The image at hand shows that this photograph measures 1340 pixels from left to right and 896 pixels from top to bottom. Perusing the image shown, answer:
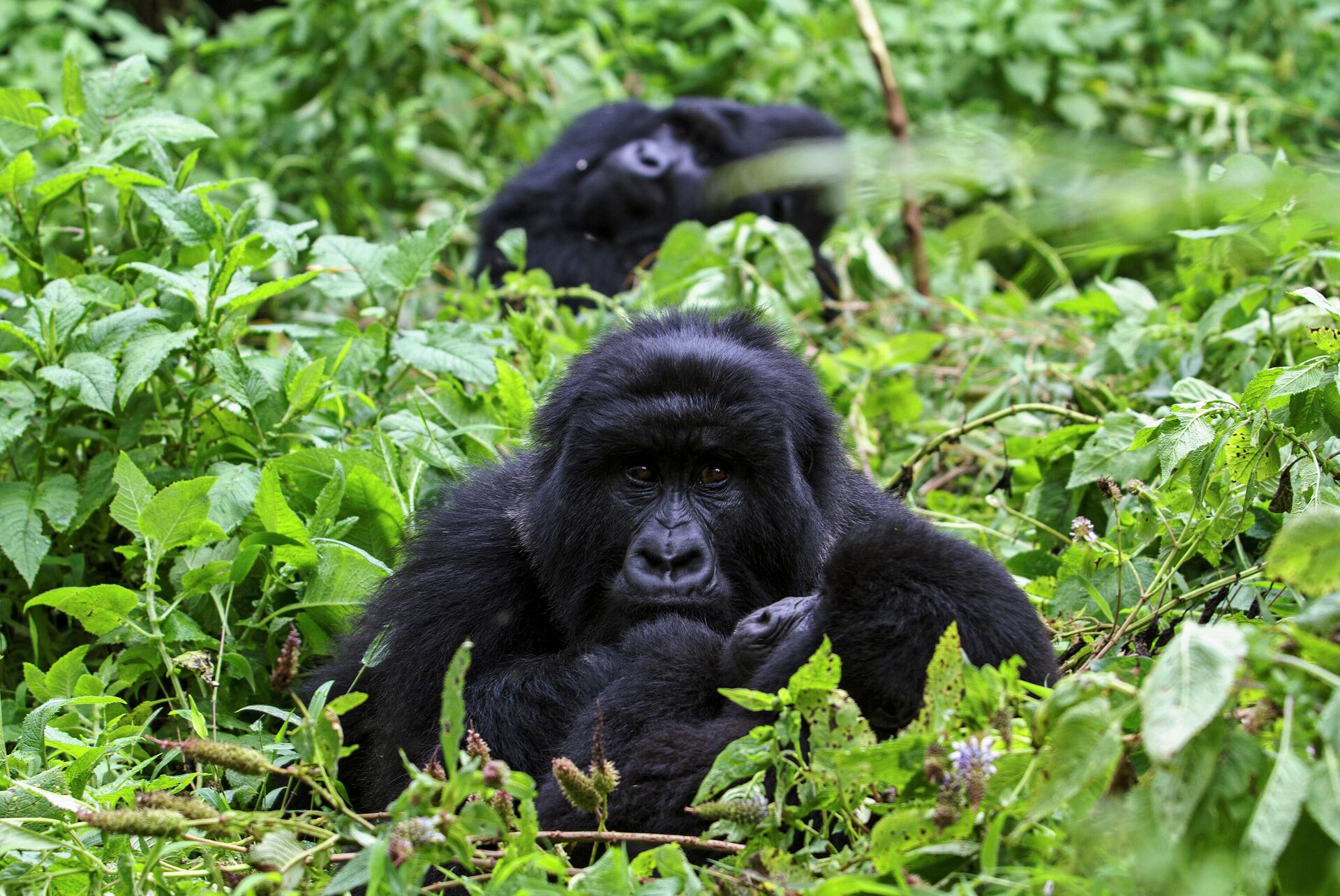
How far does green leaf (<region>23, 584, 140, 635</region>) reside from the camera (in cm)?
298

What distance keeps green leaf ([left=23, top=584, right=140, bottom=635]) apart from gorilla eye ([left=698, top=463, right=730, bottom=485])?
1.25 m

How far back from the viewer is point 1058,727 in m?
1.73

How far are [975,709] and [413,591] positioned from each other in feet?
4.86

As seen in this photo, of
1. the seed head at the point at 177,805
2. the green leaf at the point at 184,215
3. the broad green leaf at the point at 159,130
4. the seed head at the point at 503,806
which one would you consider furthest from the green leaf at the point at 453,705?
the broad green leaf at the point at 159,130

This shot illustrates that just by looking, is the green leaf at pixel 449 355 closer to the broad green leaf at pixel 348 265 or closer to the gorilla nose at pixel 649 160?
the broad green leaf at pixel 348 265

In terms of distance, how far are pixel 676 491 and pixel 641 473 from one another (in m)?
0.10

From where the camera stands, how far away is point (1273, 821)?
158cm

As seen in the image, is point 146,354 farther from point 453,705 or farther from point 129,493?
point 453,705

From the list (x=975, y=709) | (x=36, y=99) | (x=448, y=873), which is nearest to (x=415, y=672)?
(x=448, y=873)

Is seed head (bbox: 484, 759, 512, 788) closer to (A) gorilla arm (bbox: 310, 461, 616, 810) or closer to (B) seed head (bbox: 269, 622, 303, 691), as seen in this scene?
(B) seed head (bbox: 269, 622, 303, 691)

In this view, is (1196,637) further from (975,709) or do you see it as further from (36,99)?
(36,99)

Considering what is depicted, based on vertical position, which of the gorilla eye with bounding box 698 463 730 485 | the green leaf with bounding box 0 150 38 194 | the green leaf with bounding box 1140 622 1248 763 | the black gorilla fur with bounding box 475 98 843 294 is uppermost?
the green leaf with bounding box 0 150 38 194

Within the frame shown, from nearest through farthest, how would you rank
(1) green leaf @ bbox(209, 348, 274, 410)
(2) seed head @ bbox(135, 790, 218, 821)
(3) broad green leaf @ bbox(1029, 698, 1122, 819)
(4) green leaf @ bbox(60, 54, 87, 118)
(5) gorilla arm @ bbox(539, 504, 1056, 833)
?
(3) broad green leaf @ bbox(1029, 698, 1122, 819) < (2) seed head @ bbox(135, 790, 218, 821) < (5) gorilla arm @ bbox(539, 504, 1056, 833) < (1) green leaf @ bbox(209, 348, 274, 410) < (4) green leaf @ bbox(60, 54, 87, 118)

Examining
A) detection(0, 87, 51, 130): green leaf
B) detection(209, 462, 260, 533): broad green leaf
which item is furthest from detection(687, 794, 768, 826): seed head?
detection(0, 87, 51, 130): green leaf
